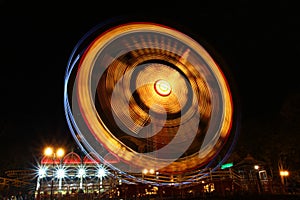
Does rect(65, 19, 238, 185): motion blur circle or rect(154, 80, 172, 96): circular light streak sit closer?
rect(65, 19, 238, 185): motion blur circle

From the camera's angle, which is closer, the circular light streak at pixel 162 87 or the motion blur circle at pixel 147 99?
the motion blur circle at pixel 147 99

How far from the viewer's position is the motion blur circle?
11180mm

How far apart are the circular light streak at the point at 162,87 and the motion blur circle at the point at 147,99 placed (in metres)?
0.06

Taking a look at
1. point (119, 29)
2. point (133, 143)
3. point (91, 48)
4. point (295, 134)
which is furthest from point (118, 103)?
point (295, 134)

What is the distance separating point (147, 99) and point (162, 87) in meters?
1.35

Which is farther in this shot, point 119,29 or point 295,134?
point 295,134

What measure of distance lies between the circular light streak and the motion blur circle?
0.06 metres

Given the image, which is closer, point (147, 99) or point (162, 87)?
point (147, 99)

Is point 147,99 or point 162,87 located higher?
point 162,87

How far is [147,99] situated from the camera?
1395 centimetres

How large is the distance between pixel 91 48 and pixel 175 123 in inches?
223

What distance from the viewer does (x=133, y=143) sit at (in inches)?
502

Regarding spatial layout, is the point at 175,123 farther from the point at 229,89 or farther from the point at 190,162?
the point at 229,89

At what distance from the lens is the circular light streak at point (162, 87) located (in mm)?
14598
